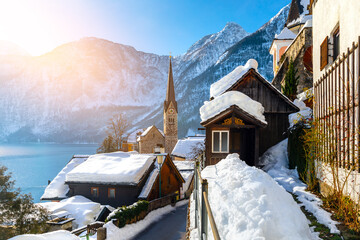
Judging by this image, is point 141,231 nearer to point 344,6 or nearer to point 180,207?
point 180,207

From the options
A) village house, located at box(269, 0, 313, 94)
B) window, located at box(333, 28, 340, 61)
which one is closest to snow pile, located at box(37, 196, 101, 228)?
village house, located at box(269, 0, 313, 94)

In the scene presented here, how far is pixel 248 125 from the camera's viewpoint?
12.6 m

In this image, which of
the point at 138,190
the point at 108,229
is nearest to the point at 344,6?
the point at 108,229

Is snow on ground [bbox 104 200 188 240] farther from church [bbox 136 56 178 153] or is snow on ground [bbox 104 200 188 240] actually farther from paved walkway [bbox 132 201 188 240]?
church [bbox 136 56 178 153]

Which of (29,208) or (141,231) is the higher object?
(29,208)

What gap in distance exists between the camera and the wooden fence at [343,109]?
5.07 m

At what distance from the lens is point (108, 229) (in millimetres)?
13516

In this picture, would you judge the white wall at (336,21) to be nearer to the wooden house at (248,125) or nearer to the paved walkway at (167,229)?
the wooden house at (248,125)

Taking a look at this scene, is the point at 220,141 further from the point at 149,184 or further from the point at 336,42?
the point at 149,184

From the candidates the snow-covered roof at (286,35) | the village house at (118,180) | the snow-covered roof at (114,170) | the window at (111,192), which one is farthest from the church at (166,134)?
the window at (111,192)

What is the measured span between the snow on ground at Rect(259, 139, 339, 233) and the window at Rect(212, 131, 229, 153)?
2198 mm

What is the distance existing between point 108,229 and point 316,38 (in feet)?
44.7

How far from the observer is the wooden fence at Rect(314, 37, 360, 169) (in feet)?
16.6

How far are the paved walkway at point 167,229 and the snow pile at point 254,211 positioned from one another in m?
9.26
